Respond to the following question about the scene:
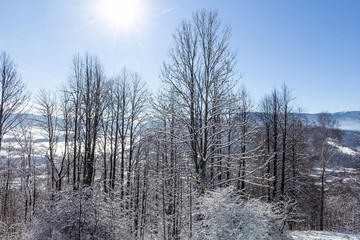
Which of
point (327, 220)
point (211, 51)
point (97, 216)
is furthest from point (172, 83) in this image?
point (327, 220)

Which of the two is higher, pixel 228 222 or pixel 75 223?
pixel 228 222

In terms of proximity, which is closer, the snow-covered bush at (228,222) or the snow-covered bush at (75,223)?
the snow-covered bush at (228,222)

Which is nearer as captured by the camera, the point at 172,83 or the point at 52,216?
the point at 52,216

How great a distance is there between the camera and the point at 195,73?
7.99 m

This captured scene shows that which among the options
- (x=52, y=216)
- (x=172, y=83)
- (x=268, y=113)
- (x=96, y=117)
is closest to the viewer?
(x=52, y=216)

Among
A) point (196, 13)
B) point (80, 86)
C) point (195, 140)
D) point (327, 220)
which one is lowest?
point (327, 220)

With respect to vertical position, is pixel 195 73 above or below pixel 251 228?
above

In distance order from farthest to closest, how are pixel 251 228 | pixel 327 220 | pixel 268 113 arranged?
pixel 327 220, pixel 268 113, pixel 251 228

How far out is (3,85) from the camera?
1024cm

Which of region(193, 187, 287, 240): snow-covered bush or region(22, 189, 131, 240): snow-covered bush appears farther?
region(22, 189, 131, 240): snow-covered bush

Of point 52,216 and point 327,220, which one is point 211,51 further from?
point 327,220

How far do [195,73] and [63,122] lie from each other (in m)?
10.8

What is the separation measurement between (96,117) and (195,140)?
7.19m

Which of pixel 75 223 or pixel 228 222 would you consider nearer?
pixel 228 222
